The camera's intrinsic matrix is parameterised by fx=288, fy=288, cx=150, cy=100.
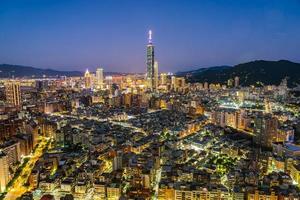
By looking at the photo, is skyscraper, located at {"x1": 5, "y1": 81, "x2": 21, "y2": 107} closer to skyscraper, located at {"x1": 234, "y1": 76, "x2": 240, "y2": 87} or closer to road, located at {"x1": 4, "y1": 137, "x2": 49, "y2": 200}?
road, located at {"x1": 4, "y1": 137, "x2": 49, "y2": 200}

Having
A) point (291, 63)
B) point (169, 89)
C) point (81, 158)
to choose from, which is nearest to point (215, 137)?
point (81, 158)

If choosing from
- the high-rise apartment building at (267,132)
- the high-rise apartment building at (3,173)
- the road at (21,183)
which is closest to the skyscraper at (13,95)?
the road at (21,183)

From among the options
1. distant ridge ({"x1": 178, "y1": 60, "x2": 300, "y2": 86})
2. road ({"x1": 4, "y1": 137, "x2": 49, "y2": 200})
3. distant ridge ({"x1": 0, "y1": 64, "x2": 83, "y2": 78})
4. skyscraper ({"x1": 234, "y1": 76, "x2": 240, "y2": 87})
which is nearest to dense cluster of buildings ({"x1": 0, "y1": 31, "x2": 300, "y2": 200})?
road ({"x1": 4, "y1": 137, "x2": 49, "y2": 200})

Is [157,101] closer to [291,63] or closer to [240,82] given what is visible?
[240,82]

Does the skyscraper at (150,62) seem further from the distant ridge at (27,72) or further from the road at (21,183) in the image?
the distant ridge at (27,72)

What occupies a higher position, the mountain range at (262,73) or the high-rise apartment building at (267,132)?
the mountain range at (262,73)
